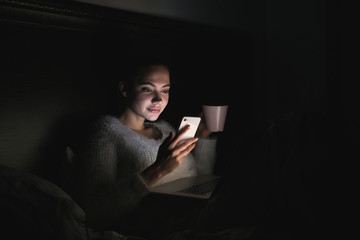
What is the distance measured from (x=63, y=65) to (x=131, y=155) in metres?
0.38

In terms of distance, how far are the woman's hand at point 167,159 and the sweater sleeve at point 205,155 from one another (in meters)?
0.31

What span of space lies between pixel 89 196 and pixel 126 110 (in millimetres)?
347

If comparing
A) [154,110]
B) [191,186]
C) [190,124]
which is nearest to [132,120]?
[154,110]

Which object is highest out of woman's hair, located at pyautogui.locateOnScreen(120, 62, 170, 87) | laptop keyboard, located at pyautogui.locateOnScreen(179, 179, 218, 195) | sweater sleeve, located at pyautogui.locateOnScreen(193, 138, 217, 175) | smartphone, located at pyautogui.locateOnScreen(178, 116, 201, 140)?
woman's hair, located at pyautogui.locateOnScreen(120, 62, 170, 87)

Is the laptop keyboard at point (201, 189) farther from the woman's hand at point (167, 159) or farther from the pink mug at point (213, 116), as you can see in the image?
the pink mug at point (213, 116)

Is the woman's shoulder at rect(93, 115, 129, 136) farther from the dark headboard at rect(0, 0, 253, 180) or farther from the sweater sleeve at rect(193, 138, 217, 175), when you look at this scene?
the sweater sleeve at rect(193, 138, 217, 175)

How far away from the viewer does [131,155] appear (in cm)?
122

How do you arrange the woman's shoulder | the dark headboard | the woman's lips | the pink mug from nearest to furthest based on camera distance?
the dark headboard, the woman's shoulder, the woman's lips, the pink mug

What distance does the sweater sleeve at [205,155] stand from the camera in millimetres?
1533

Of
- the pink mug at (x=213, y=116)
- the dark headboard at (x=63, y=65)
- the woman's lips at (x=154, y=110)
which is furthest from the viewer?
the pink mug at (x=213, y=116)

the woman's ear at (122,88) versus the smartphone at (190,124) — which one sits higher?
the woman's ear at (122,88)

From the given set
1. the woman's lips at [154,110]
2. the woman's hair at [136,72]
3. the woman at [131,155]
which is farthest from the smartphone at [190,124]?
the woman's hair at [136,72]

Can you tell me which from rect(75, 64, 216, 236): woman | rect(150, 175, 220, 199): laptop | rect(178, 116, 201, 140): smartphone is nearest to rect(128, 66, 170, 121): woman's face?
rect(75, 64, 216, 236): woman

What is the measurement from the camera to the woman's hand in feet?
3.75
